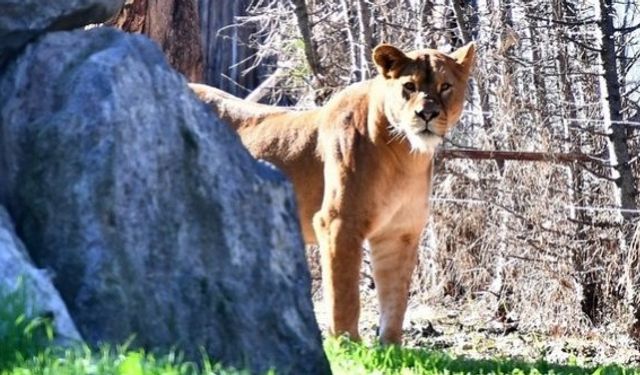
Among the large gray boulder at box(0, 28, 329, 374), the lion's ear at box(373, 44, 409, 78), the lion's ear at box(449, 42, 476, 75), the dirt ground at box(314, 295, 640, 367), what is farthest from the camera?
the dirt ground at box(314, 295, 640, 367)

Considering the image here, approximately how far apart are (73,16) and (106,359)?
1.91 metres

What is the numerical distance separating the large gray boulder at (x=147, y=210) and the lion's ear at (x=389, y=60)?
354 centimetres

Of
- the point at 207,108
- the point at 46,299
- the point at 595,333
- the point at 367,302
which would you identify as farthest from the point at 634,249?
the point at 46,299

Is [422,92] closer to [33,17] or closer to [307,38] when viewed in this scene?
[307,38]

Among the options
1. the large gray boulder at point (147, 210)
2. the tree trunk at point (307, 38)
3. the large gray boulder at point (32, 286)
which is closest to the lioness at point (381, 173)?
the tree trunk at point (307, 38)

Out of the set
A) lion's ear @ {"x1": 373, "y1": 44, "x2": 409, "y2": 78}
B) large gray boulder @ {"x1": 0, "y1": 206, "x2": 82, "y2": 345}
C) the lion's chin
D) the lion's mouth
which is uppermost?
lion's ear @ {"x1": 373, "y1": 44, "x2": 409, "y2": 78}

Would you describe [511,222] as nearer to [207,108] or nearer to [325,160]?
[325,160]

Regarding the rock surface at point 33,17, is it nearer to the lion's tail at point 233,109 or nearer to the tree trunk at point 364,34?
the lion's tail at point 233,109

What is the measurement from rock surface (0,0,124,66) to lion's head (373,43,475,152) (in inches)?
136

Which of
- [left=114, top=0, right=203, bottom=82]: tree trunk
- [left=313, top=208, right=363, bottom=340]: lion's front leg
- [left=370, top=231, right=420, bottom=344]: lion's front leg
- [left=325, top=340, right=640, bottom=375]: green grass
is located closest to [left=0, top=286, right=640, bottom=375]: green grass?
[left=325, top=340, right=640, bottom=375]: green grass

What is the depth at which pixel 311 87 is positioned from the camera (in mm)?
13086

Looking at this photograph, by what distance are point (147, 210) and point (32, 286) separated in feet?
1.98

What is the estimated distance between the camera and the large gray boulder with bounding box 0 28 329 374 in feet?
16.4

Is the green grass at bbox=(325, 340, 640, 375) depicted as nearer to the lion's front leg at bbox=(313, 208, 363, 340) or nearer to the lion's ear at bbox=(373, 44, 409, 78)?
the lion's front leg at bbox=(313, 208, 363, 340)
